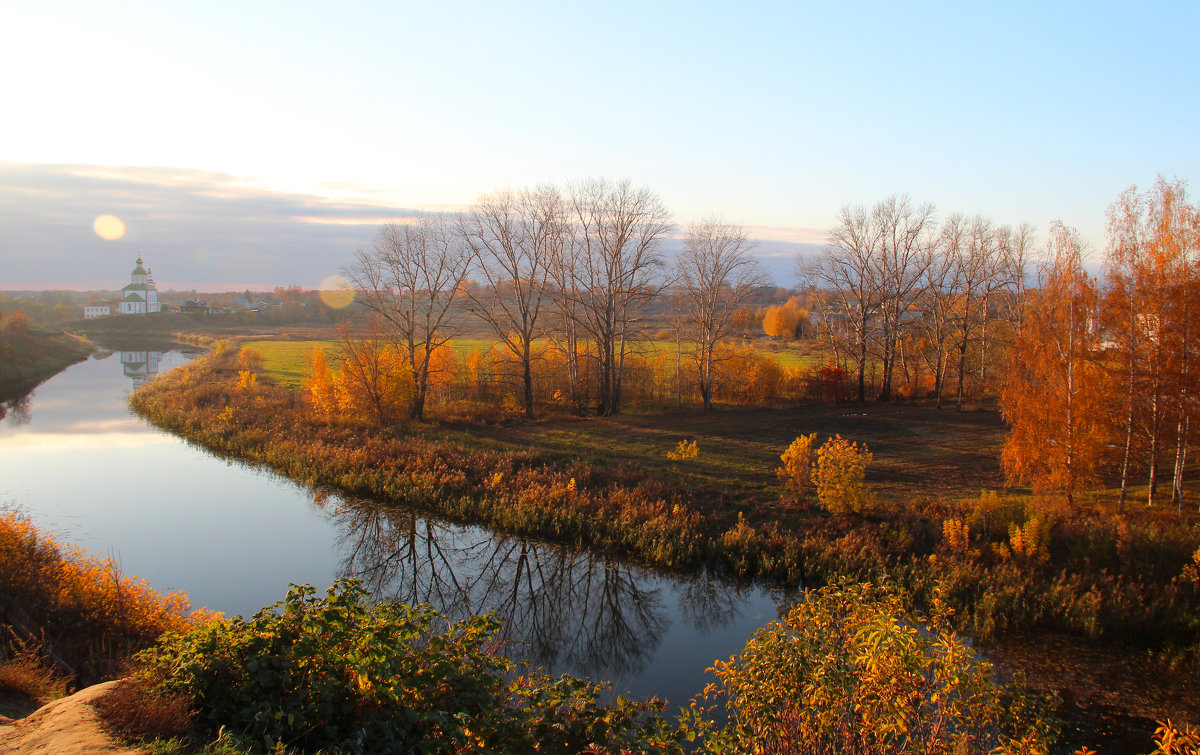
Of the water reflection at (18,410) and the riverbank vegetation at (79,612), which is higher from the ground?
the riverbank vegetation at (79,612)

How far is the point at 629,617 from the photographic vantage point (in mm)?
13531

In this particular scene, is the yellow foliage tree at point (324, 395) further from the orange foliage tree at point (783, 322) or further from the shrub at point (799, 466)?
the orange foliage tree at point (783, 322)

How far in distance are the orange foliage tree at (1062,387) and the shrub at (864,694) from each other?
459 inches

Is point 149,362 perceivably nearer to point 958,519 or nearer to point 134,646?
point 134,646

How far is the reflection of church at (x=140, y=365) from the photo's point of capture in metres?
52.3

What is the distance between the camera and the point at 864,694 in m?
5.52

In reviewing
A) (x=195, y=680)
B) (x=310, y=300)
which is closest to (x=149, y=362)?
(x=310, y=300)

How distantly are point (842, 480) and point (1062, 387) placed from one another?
18.6 feet

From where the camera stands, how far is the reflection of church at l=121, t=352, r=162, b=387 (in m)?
52.3

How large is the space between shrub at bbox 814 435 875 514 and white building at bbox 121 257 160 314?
135 metres

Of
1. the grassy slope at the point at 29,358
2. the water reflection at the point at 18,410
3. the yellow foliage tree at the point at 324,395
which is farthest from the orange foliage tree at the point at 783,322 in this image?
the grassy slope at the point at 29,358

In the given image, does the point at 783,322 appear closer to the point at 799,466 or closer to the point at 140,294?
the point at 799,466

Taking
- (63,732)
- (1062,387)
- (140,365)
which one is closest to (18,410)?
(140,365)

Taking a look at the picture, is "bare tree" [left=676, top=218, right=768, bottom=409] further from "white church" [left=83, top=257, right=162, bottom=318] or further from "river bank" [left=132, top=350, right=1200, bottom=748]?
"white church" [left=83, top=257, right=162, bottom=318]
